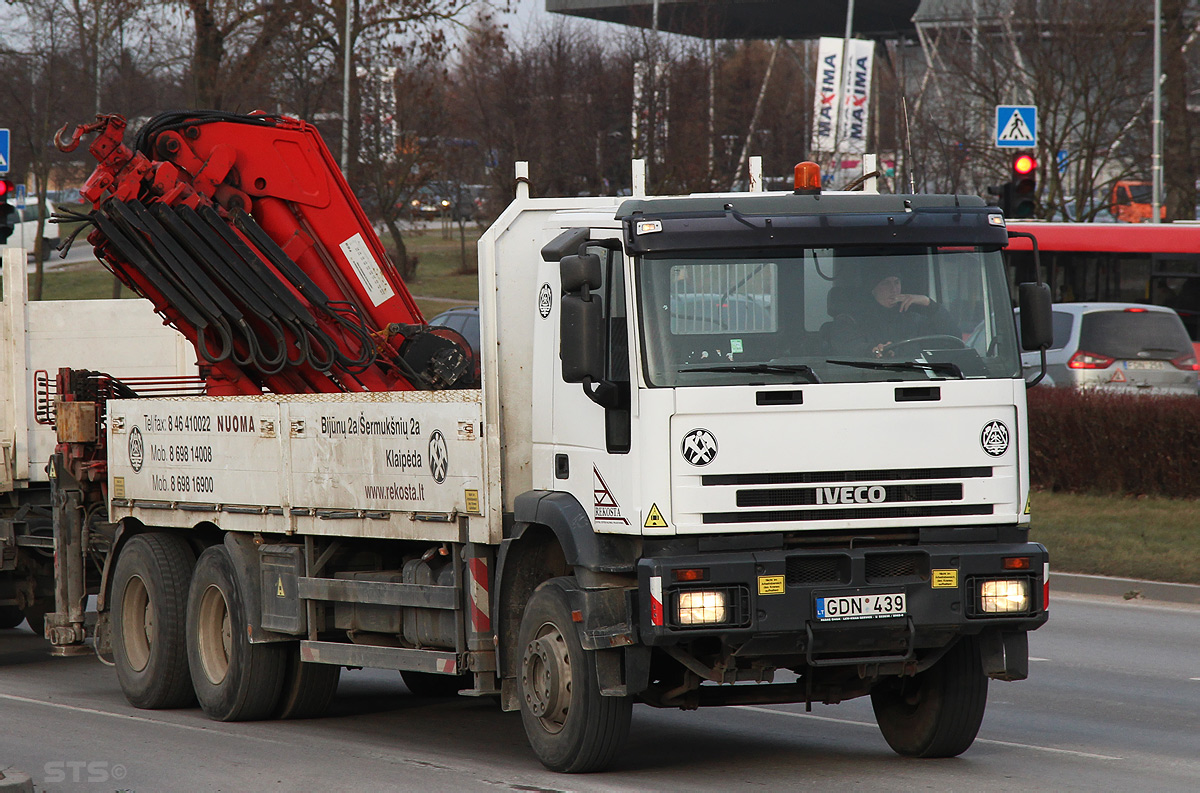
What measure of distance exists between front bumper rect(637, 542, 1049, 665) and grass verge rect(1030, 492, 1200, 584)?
7.70m

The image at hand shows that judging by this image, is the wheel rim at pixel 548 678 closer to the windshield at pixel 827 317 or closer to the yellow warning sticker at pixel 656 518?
the yellow warning sticker at pixel 656 518

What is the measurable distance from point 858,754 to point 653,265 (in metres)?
2.79

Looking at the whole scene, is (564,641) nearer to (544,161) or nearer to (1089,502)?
(1089,502)

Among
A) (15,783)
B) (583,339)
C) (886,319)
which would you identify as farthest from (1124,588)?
(15,783)

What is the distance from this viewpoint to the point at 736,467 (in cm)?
729

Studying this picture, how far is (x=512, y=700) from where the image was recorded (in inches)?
321

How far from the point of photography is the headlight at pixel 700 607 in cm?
714

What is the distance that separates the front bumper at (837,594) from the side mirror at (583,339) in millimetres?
851


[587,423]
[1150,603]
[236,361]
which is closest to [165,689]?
[236,361]

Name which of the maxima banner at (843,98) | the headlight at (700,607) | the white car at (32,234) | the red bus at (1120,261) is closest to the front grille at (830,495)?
the headlight at (700,607)

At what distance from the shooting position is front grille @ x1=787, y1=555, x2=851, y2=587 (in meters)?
7.33

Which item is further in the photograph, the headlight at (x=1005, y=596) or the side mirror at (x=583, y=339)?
the headlight at (x=1005, y=596)

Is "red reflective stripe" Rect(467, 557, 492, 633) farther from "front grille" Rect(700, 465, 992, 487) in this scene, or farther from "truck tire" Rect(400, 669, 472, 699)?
"truck tire" Rect(400, 669, 472, 699)

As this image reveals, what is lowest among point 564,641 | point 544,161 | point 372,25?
point 564,641
